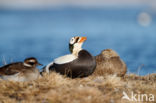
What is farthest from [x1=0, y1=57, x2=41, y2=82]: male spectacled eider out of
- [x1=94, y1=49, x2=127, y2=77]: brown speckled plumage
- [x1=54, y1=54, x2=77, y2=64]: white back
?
[x1=94, y1=49, x2=127, y2=77]: brown speckled plumage

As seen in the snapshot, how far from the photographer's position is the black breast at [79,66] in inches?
336

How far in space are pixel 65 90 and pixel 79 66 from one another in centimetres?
116

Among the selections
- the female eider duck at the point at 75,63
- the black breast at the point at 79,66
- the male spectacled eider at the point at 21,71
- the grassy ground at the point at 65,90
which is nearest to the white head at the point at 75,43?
the female eider duck at the point at 75,63

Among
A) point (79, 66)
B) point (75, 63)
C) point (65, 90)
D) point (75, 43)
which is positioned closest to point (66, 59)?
point (75, 63)

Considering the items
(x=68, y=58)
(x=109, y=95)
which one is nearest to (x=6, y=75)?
(x=68, y=58)

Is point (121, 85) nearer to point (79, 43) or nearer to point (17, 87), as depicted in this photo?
point (79, 43)

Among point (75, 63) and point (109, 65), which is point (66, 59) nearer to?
point (75, 63)

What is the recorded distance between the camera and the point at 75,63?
8539 millimetres

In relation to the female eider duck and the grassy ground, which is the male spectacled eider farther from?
the female eider duck

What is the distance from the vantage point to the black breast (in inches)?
336

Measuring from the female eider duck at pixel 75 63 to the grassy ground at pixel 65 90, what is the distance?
222mm

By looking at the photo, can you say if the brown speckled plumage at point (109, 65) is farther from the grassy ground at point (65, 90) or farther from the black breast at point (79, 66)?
the black breast at point (79, 66)

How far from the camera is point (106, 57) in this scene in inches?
402

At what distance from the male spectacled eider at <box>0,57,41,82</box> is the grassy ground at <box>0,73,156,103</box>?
0.45 feet
